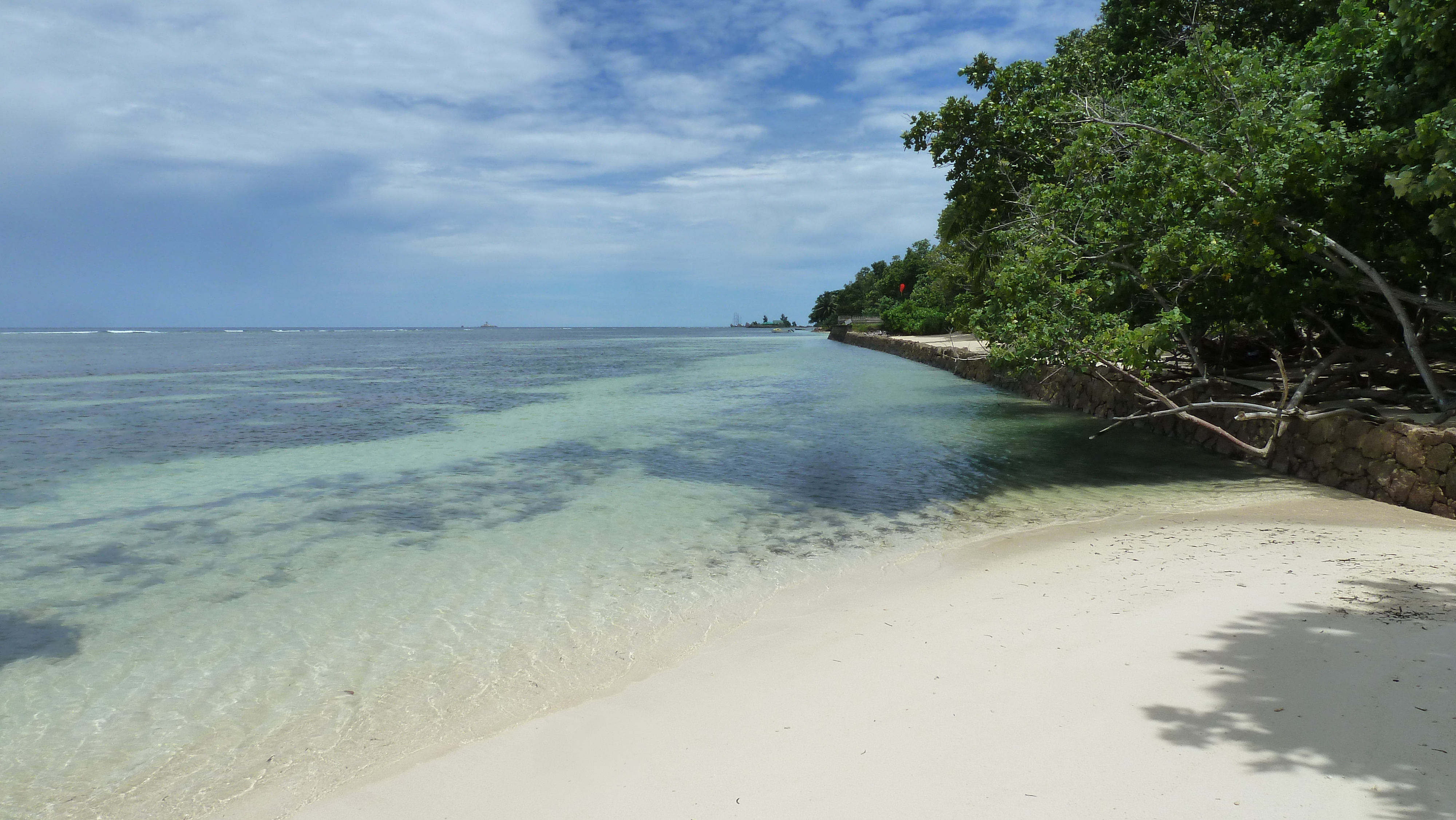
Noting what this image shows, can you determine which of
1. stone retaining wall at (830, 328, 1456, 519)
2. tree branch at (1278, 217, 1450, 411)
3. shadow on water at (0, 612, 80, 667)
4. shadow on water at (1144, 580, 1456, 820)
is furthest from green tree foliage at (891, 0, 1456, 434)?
shadow on water at (0, 612, 80, 667)

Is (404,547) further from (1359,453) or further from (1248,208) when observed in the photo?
(1359,453)

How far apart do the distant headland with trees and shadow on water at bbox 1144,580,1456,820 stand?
4788mm

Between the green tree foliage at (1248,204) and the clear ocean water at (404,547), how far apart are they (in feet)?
8.32

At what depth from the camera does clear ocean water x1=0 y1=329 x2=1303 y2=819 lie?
516cm

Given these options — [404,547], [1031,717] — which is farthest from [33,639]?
[1031,717]

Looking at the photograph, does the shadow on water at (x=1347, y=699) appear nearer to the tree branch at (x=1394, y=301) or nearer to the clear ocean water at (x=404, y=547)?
the clear ocean water at (x=404, y=547)

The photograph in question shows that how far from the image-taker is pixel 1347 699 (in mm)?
4324

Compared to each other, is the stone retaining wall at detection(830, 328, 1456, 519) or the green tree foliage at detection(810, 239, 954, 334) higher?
the green tree foliage at detection(810, 239, 954, 334)

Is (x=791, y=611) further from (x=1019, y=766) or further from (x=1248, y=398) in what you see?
(x=1248, y=398)

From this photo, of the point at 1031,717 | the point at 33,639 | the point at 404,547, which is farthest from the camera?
the point at 404,547

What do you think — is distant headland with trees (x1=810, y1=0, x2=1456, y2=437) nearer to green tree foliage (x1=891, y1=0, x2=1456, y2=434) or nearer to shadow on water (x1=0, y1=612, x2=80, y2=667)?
green tree foliage (x1=891, y1=0, x2=1456, y2=434)

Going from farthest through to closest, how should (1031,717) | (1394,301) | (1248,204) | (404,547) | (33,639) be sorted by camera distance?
(1248,204), (1394,301), (404,547), (33,639), (1031,717)

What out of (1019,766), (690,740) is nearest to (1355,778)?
(1019,766)

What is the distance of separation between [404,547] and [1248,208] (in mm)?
11455
